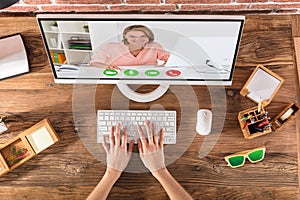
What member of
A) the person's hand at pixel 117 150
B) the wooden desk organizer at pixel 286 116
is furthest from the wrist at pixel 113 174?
the wooden desk organizer at pixel 286 116

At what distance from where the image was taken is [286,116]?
1.49 metres

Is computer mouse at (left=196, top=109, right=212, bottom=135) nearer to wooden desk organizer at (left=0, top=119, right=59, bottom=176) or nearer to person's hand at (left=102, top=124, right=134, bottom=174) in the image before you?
person's hand at (left=102, top=124, right=134, bottom=174)

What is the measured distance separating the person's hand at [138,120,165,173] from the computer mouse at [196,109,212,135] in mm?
143

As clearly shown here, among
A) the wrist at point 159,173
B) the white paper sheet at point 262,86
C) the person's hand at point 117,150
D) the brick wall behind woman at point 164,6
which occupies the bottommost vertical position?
the wrist at point 159,173

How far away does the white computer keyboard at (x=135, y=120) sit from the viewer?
1503 mm

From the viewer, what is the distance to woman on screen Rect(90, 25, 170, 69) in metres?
1.21

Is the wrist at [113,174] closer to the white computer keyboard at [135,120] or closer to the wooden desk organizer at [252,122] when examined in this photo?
the white computer keyboard at [135,120]

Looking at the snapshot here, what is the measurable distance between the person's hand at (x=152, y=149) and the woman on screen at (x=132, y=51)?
26 cm

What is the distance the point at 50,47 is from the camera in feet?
4.29

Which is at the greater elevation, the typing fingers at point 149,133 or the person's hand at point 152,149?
the typing fingers at point 149,133

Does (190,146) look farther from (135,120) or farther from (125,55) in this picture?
(125,55)

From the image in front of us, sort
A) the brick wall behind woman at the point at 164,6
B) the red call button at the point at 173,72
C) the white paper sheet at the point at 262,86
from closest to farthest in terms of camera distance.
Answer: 1. the red call button at the point at 173,72
2. the white paper sheet at the point at 262,86
3. the brick wall behind woman at the point at 164,6

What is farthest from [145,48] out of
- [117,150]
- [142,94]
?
[117,150]

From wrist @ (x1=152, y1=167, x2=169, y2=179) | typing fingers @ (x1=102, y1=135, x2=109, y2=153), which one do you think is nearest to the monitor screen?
typing fingers @ (x1=102, y1=135, x2=109, y2=153)
